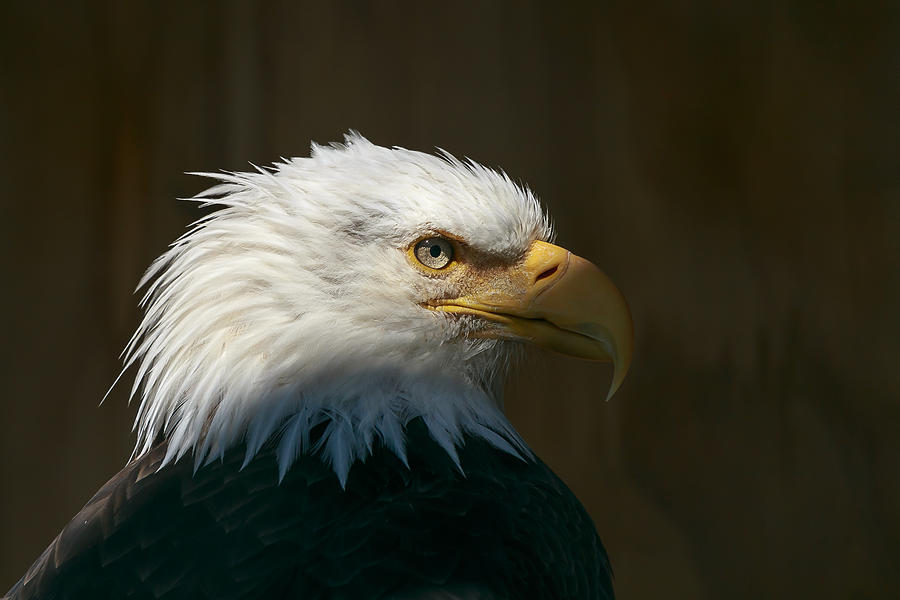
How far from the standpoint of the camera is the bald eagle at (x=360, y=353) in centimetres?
158

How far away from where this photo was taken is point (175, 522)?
1.50m

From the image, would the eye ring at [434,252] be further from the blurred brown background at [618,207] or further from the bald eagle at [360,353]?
the blurred brown background at [618,207]

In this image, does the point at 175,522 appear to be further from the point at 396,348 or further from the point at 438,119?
the point at 438,119

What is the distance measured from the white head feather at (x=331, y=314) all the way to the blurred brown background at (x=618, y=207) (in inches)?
32.9

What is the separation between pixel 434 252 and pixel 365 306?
0.52 ft

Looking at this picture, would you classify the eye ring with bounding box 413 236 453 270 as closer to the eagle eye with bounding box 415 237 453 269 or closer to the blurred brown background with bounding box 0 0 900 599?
the eagle eye with bounding box 415 237 453 269

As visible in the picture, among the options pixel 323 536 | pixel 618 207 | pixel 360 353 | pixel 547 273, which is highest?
pixel 618 207

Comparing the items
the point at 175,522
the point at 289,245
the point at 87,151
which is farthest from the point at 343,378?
the point at 87,151

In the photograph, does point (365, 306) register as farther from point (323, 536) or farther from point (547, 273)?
point (323, 536)

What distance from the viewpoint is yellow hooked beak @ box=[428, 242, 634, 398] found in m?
1.77

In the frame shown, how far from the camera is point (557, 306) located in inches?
70.2

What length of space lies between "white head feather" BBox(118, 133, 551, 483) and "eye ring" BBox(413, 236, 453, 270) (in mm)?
25

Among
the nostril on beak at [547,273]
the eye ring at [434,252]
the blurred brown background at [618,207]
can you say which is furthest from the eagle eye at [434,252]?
the blurred brown background at [618,207]

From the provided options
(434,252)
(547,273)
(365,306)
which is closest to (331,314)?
(365,306)
